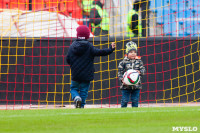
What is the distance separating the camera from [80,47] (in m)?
7.97

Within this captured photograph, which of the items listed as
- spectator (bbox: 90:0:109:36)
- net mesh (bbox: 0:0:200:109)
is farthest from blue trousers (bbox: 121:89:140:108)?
spectator (bbox: 90:0:109:36)

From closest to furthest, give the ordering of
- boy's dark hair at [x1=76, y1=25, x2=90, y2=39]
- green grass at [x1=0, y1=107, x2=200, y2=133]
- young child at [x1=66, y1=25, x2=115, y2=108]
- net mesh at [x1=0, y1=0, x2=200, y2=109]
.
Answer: green grass at [x1=0, y1=107, x2=200, y2=133]
young child at [x1=66, y1=25, x2=115, y2=108]
boy's dark hair at [x1=76, y1=25, x2=90, y2=39]
net mesh at [x1=0, y1=0, x2=200, y2=109]

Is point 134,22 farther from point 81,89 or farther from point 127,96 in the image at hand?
point 81,89

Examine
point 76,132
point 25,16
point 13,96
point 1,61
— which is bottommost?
point 76,132

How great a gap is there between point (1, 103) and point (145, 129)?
7.06 metres

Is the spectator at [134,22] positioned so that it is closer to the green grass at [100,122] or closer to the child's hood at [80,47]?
the child's hood at [80,47]

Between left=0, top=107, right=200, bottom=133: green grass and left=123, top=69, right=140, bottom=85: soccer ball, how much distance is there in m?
2.34

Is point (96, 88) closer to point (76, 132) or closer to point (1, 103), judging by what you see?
point (1, 103)

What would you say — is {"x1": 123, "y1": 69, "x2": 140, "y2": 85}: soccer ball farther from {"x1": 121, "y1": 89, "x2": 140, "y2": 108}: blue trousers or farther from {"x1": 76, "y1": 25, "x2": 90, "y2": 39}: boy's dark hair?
{"x1": 76, "y1": 25, "x2": 90, "y2": 39}: boy's dark hair

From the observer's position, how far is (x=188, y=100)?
11.1 m

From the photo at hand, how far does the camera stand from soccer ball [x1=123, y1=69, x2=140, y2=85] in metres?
8.27

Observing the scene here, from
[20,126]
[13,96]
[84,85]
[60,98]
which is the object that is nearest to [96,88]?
[60,98]

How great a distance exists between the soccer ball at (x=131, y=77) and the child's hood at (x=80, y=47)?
2.96 ft

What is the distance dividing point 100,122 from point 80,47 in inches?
122
